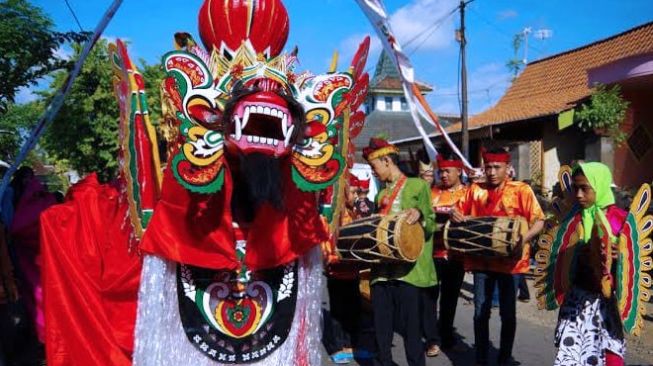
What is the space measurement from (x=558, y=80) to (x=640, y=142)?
13.2 ft

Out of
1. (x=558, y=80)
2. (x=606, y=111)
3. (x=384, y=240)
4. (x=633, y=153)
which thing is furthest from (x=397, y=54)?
(x=558, y=80)

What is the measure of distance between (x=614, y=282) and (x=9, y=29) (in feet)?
16.4

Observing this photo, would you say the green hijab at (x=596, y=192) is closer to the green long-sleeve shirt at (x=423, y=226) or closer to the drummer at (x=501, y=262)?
the drummer at (x=501, y=262)

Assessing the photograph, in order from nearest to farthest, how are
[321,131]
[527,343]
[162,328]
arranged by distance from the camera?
[321,131] → [162,328] → [527,343]

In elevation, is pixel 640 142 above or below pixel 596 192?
above

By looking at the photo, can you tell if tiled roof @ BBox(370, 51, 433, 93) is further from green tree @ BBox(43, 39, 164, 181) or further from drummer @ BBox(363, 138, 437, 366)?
drummer @ BBox(363, 138, 437, 366)

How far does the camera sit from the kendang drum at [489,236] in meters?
4.68

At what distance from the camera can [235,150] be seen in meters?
2.45

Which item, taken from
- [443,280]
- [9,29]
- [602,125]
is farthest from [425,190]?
[602,125]

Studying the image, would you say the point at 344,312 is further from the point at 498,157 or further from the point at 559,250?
the point at 559,250

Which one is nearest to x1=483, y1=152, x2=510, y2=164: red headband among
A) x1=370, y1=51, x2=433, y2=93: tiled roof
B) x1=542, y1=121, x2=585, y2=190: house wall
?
x1=542, y1=121, x2=585, y2=190: house wall

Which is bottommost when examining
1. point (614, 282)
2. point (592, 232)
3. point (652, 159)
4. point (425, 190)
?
point (614, 282)

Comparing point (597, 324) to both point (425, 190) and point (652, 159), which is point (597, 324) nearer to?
point (425, 190)

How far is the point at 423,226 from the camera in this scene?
4.56 meters
